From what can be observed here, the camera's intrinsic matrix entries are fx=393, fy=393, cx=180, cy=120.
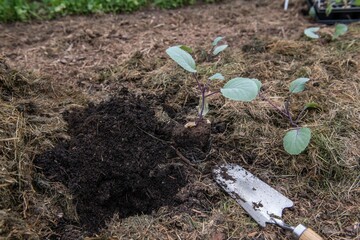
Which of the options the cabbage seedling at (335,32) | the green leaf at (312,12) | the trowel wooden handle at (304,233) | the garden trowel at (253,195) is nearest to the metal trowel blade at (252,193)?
the garden trowel at (253,195)

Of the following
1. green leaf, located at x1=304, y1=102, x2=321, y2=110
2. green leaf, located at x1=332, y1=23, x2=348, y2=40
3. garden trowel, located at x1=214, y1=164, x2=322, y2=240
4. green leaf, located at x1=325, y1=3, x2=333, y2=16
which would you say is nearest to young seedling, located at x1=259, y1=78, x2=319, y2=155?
green leaf, located at x1=304, y1=102, x2=321, y2=110

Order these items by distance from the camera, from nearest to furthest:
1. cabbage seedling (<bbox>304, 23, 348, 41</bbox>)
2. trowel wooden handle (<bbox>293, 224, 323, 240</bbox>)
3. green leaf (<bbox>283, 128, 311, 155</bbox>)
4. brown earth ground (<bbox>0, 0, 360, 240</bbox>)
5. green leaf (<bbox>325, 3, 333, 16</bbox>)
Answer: trowel wooden handle (<bbox>293, 224, 323, 240</bbox>) → brown earth ground (<bbox>0, 0, 360, 240</bbox>) → green leaf (<bbox>283, 128, 311, 155</bbox>) → cabbage seedling (<bbox>304, 23, 348, 41</bbox>) → green leaf (<bbox>325, 3, 333, 16</bbox>)

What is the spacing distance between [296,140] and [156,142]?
70cm

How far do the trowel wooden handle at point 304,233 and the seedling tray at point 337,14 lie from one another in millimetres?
2103

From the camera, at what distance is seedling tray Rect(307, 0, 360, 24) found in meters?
3.17

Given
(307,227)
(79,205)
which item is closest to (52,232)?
(79,205)

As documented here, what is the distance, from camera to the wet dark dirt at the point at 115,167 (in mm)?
1820

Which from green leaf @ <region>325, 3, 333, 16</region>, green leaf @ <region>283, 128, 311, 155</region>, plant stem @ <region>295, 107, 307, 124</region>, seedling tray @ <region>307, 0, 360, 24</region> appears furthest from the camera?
seedling tray @ <region>307, 0, 360, 24</region>

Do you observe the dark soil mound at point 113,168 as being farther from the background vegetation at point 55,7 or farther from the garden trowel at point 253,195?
the background vegetation at point 55,7

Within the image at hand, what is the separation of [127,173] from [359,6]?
2410 mm

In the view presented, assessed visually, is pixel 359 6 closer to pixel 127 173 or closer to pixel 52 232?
pixel 127 173

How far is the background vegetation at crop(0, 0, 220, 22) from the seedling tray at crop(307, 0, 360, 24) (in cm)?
130

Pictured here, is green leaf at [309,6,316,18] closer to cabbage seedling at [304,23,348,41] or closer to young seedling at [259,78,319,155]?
cabbage seedling at [304,23,348,41]

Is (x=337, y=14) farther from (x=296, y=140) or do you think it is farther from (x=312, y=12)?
(x=296, y=140)
